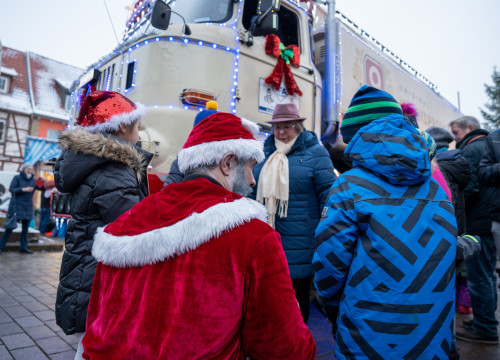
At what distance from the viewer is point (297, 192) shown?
2758 mm

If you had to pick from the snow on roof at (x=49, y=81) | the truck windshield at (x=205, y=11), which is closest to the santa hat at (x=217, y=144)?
the truck windshield at (x=205, y=11)

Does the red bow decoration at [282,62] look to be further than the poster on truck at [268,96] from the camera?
Yes

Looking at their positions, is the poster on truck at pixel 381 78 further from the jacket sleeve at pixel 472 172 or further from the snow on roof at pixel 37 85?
the snow on roof at pixel 37 85

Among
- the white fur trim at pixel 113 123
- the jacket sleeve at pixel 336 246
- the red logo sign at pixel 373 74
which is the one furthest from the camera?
the red logo sign at pixel 373 74

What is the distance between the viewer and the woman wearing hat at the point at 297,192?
262 cm

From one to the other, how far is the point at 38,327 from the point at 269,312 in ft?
10.4

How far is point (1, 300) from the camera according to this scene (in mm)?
3928

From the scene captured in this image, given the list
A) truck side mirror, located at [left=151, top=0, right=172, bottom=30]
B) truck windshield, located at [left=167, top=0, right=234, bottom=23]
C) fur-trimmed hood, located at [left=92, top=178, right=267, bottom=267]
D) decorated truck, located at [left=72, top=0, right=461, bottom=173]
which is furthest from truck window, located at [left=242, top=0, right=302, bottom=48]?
fur-trimmed hood, located at [left=92, top=178, right=267, bottom=267]

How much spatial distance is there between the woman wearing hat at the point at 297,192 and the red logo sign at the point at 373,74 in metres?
3.64

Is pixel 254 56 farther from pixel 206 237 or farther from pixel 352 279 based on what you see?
pixel 206 237

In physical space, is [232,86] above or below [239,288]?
above

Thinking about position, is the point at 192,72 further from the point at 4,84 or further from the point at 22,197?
the point at 4,84

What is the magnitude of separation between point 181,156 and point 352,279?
0.89m

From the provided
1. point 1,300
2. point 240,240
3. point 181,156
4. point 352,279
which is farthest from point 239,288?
point 1,300
